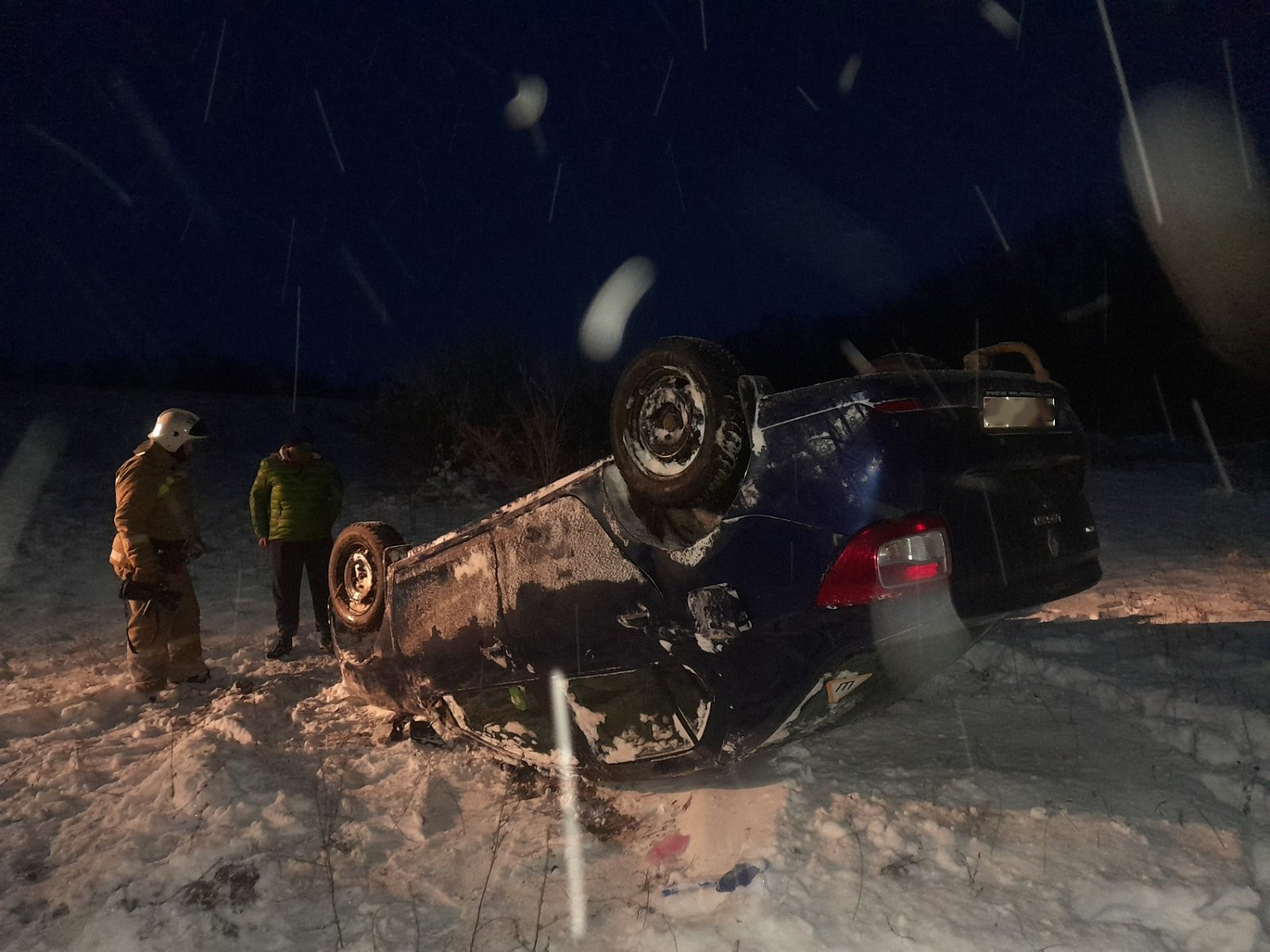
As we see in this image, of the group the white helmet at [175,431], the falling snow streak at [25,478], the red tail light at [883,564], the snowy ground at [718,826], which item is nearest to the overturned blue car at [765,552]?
the red tail light at [883,564]

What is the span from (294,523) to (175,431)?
1.08 metres

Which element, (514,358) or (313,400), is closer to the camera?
(514,358)

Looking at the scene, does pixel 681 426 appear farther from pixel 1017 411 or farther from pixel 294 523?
pixel 294 523

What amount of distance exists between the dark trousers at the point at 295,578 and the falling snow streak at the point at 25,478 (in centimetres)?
515

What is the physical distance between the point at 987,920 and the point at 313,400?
23514mm

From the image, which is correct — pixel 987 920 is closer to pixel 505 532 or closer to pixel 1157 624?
pixel 505 532

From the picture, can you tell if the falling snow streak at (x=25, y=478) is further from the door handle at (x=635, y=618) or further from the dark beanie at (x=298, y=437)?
the door handle at (x=635, y=618)

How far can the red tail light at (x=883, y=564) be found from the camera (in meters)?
2.36

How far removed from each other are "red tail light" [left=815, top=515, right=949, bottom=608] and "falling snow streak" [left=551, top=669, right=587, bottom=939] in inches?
46.7

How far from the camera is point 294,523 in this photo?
6062mm

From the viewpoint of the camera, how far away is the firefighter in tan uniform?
17.0 ft

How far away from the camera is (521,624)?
10.3 feet

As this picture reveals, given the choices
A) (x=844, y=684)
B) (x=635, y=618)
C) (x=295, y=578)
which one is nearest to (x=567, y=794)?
(x=635, y=618)

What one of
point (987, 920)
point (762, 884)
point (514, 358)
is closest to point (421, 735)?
point (762, 884)
